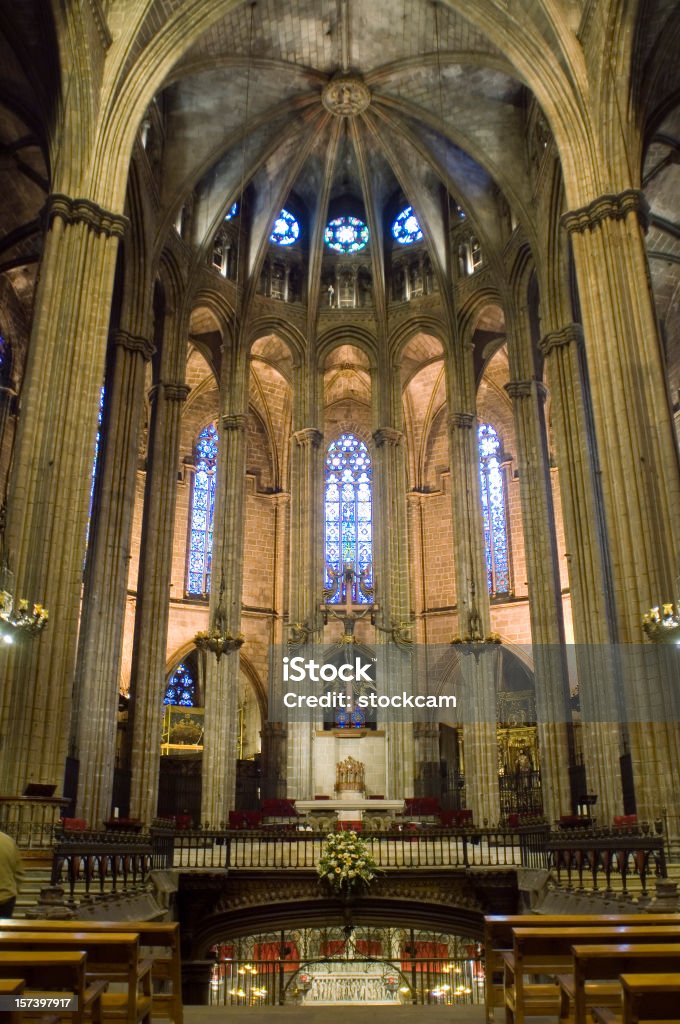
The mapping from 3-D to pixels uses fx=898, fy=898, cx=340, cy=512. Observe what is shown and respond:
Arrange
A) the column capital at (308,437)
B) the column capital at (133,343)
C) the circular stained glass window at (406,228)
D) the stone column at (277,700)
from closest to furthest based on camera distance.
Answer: the column capital at (133,343)
the stone column at (277,700)
the column capital at (308,437)
the circular stained glass window at (406,228)

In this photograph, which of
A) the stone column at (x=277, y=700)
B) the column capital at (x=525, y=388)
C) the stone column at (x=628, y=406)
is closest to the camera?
the stone column at (x=628, y=406)

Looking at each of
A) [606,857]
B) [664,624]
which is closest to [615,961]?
[606,857]

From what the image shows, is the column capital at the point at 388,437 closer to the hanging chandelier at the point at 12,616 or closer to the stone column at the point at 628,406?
the stone column at the point at 628,406

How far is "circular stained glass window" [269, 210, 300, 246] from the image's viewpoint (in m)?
29.7

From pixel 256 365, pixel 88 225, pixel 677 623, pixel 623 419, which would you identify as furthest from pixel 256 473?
pixel 677 623

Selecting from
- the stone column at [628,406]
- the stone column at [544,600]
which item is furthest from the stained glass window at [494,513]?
the stone column at [628,406]

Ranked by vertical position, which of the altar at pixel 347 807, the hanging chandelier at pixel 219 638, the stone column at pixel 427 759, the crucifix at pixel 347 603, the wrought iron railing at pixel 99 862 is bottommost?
the wrought iron railing at pixel 99 862

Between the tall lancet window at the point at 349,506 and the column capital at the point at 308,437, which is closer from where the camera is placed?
the column capital at the point at 308,437

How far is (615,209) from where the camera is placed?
17.7m

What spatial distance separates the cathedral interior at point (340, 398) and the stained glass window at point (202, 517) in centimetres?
11

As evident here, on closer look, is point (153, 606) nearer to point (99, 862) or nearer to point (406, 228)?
point (99, 862)

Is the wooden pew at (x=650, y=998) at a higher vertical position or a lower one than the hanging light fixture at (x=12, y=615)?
lower

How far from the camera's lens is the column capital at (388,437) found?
27.4 metres

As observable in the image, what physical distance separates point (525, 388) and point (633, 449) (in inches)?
352
